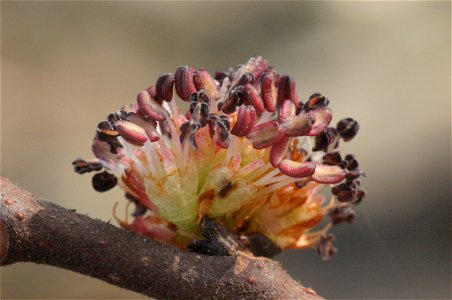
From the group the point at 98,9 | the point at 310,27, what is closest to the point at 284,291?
the point at 310,27

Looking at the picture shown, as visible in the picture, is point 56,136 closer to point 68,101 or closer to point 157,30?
point 68,101

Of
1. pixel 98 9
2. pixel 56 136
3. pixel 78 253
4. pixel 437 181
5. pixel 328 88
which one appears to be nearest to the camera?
pixel 78 253

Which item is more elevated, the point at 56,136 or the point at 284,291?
the point at 56,136

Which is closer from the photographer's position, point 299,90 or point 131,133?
point 131,133

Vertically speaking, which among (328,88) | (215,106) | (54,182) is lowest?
(215,106)

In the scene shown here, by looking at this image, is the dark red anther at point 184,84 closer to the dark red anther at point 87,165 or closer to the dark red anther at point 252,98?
the dark red anther at point 252,98

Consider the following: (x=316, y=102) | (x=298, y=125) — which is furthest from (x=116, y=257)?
(x=316, y=102)

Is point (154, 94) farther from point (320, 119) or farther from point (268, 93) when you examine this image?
point (320, 119)

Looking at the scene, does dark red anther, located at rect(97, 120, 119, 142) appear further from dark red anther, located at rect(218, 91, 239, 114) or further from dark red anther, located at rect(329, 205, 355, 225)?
dark red anther, located at rect(329, 205, 355, 225)
